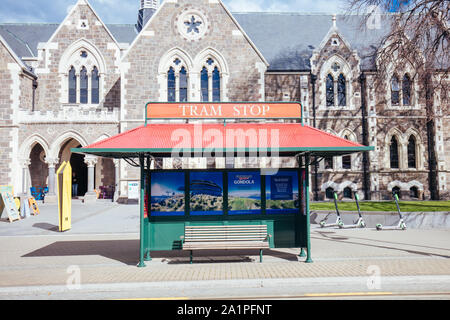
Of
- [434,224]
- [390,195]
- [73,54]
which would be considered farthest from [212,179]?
[73,54]

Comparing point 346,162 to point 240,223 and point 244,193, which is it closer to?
point 244,193

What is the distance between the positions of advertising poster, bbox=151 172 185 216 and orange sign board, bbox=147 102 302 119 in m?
1.50

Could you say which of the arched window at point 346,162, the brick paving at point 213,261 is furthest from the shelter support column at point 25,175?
the arched window at point 346,162

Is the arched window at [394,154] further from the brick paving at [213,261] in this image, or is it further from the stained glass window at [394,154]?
the brick paving at [213,261]

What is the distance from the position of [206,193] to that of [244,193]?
3.22ft

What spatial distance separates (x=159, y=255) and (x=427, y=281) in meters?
6.28

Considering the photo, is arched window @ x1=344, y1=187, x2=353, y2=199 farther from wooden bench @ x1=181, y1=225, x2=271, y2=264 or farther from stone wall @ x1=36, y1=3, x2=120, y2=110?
stone wall @ x1=36, y1=3, x2=120, y2=110

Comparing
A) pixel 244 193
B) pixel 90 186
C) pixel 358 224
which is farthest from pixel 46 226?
pixel 358 224

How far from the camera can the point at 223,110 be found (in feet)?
27.5

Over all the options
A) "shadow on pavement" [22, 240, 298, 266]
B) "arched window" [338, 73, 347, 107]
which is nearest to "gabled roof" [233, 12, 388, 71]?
"arched window" [338, 73, 347, 107]

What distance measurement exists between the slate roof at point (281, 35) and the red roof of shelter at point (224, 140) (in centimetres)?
1729

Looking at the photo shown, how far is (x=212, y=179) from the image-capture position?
27.9 feet

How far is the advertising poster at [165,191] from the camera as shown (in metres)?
8.41
